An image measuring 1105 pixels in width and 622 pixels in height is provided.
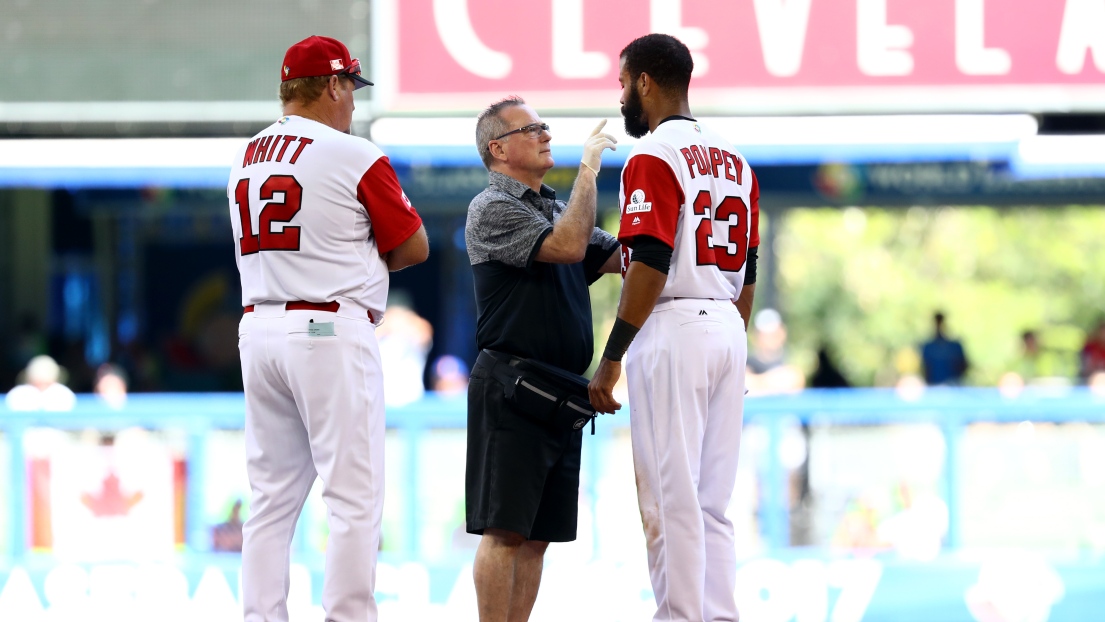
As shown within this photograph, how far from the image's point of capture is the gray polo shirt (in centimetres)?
425

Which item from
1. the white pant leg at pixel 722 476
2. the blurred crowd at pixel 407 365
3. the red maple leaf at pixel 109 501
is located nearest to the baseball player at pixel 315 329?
the white pant leg at pixel 722 476

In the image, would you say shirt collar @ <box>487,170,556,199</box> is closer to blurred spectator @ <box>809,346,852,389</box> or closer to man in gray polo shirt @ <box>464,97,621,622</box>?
man in gray polo shirt @ <box>464,97,621,622</box>

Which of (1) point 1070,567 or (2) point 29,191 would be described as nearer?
(1) point 1070,567

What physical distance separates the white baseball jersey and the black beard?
0.87 metres

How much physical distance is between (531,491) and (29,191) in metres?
12.9

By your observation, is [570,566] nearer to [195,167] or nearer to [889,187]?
[195,167]

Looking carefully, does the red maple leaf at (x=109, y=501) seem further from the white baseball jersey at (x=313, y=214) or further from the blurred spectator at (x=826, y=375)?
the blurred spectator at (x=826, y=375)

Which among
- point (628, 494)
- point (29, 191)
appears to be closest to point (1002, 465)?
point (628, 494)

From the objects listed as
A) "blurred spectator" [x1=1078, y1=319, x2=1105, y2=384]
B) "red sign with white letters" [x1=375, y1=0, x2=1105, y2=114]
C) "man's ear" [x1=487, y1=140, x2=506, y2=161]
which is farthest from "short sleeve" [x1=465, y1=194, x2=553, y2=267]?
"blurred spectator" [x1=1078, y1=319, x2=1105, y2=384]

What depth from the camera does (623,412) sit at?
6352mm

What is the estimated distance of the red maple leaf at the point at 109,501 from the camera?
6.31 m

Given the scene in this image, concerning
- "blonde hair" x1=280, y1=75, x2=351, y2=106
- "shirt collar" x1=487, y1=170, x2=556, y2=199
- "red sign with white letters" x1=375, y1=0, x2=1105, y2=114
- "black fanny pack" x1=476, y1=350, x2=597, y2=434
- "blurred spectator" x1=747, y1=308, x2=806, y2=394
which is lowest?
"blurred spectator" x1=747, y1=308, x2=806, y2=394

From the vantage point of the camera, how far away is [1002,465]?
6398mm

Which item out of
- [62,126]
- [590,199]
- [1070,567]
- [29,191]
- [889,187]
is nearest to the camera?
[590,199]
